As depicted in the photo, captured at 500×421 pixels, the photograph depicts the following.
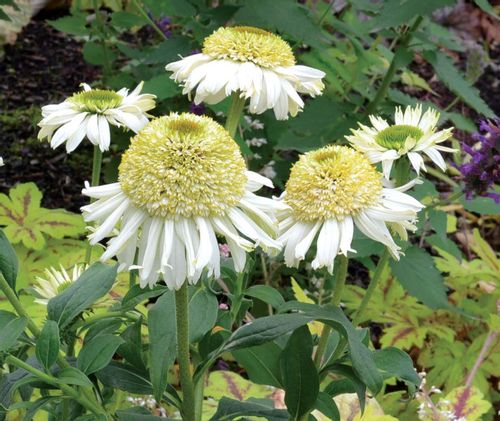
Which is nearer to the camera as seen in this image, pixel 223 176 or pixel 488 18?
pixel 223 176

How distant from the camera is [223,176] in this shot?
778mm

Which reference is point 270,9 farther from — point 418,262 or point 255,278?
point 255,278

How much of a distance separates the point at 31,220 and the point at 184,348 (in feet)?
4.02

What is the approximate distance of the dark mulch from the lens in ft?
9.41

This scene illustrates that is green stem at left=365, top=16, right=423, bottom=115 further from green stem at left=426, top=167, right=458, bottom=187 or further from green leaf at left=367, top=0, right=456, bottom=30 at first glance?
green stem at left=426, top=167, right=458, bottom=187

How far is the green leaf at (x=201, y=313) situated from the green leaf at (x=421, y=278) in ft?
2.77

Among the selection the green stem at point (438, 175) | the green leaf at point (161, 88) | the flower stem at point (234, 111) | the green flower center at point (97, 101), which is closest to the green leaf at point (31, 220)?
the green leaf at point (161, 88)

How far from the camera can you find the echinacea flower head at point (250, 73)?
0.96m

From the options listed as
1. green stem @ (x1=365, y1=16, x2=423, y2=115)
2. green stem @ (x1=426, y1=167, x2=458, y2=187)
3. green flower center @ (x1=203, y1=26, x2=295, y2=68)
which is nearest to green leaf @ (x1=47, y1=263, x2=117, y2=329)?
green flower center @ (x1=203, y1=26, x2=295, y2=68)

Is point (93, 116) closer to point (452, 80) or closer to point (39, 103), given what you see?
point (452, 80)

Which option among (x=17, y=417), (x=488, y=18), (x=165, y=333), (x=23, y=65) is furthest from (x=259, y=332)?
(x=488, y=18)

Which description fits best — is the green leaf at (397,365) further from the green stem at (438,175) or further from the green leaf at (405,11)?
the green stem at (438,175)

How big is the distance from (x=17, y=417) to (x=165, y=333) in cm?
75

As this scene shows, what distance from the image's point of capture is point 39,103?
3.32 meters
